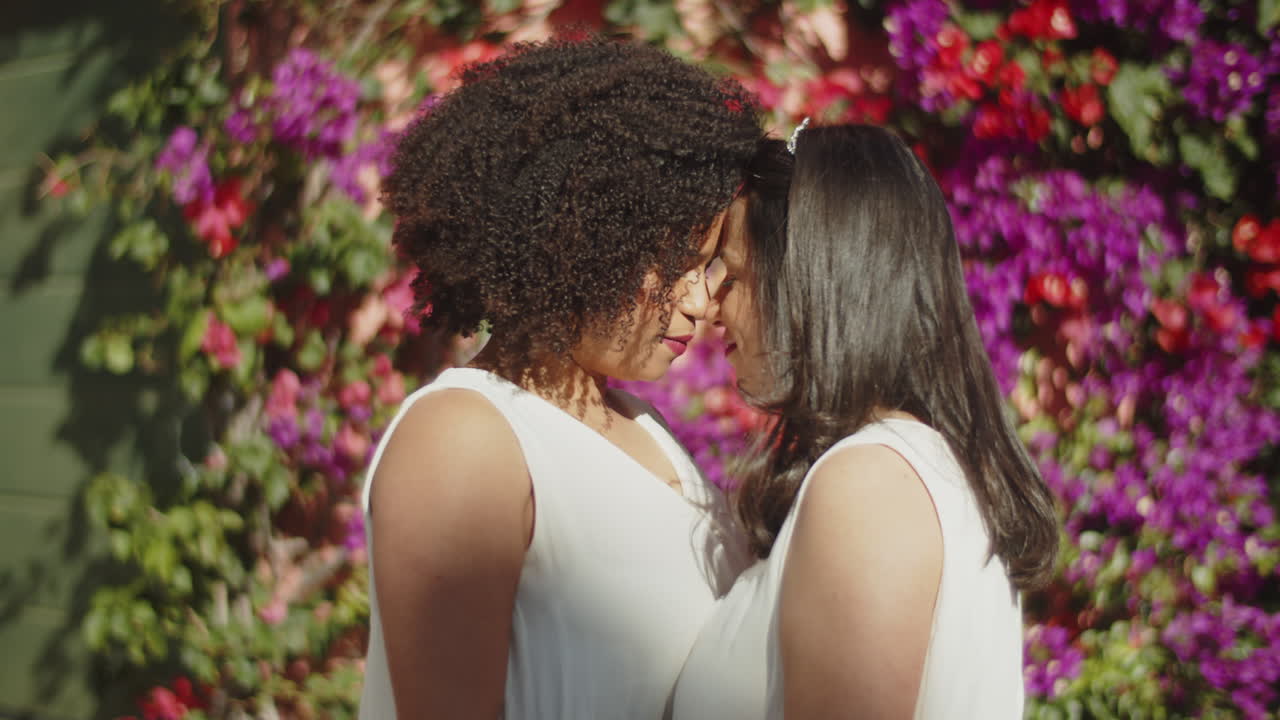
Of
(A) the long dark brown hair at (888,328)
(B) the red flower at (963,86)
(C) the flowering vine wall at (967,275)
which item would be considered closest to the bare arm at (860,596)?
(A) the long dark brown hair at (888,328)

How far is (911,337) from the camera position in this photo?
158 centimetres

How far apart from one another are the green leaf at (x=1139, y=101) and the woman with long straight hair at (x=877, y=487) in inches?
52.1

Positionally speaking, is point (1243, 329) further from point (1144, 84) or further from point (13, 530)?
point (13, 530)

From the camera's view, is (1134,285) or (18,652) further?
(18,652)

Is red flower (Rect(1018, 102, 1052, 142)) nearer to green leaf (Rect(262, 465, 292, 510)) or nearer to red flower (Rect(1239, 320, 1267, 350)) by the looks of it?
red flower (Rect(1239, 320, 1267, 350))

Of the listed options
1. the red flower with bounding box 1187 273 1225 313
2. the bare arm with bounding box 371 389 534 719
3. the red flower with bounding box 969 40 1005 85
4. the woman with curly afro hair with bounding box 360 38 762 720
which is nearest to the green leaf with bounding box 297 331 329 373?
the woman with curly afro hair with bounding box 360 38 762 720

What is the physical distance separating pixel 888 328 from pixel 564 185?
0.58 metres

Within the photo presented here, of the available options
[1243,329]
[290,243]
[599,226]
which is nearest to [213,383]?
[290,243]

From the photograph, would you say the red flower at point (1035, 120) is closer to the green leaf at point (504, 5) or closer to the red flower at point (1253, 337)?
the red flower at point (1253, 337)

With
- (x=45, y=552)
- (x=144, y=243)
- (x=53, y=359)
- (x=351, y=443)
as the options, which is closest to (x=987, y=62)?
(x=351, y=443)

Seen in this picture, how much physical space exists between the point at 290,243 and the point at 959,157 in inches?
79.9

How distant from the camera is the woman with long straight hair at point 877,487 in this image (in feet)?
4.41

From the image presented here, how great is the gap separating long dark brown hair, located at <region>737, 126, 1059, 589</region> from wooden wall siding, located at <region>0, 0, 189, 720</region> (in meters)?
3.16

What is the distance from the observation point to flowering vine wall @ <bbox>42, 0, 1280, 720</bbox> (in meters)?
2.68
